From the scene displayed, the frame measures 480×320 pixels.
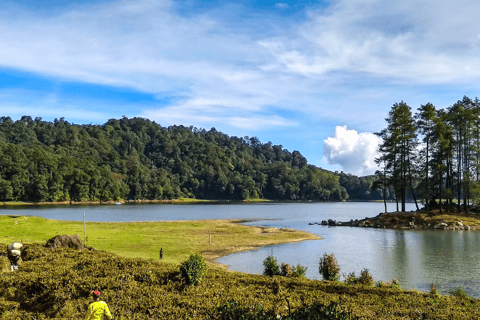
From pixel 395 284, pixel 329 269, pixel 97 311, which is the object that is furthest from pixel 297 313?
pixel 329 269

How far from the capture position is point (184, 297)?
15242 millimetres

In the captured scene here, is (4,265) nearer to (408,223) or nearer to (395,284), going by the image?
(395,284)

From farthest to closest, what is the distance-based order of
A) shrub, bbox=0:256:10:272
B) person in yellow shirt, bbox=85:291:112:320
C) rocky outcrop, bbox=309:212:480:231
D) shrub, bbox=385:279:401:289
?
rocky outcrop, bbox=309:212:480:231 < shrub, bbox=0:256:10:272 < shrub, bbox=385:279:401:289 < person in yellow shirt, bbox=85:291:112:320

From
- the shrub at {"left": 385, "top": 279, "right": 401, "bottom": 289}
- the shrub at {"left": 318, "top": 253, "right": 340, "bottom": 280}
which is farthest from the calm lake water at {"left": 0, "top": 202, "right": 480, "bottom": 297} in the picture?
the shrub at {"left": 385, "top": 279, "right": 401, "bottom": 289}

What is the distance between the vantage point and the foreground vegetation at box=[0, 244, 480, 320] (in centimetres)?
1352

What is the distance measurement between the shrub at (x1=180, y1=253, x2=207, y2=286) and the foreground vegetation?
0.29 meters

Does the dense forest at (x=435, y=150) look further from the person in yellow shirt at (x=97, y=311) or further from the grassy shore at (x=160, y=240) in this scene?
the person in yellow shirt at (x=97, y=311)

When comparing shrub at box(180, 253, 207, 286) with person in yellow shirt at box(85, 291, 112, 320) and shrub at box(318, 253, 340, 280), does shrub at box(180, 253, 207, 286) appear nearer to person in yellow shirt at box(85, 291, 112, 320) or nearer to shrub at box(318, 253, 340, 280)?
person in yellow shirt at box(85, 291, 112, 320)

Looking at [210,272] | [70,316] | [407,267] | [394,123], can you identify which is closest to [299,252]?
[407,267]

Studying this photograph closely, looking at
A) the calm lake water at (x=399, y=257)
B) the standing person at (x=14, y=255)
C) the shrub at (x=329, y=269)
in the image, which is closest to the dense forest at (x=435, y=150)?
the calm lake water at (x=399, y=257)

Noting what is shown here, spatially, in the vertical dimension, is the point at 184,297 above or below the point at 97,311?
below

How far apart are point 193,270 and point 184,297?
5.91 feet

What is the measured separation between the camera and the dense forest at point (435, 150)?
7112 centimetres

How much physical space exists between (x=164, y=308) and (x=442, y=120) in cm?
7510
